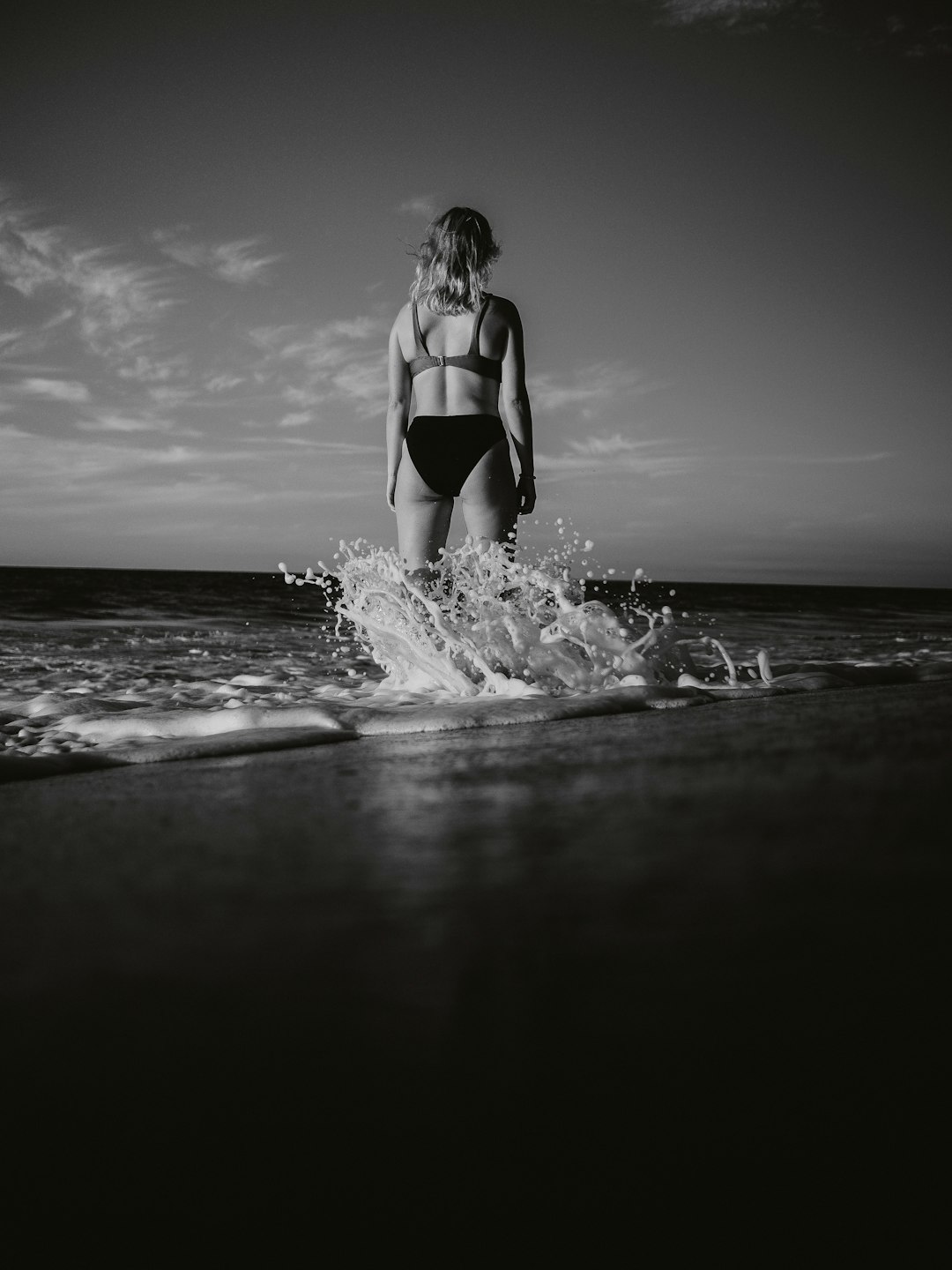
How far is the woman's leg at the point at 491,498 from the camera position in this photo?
4211 mm

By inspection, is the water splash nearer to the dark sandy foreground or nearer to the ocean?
the ocean

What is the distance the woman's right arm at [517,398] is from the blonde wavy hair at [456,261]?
228mm

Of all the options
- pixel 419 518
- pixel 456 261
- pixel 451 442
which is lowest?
pixel 419 518

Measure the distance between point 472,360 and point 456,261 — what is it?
43 centimetres

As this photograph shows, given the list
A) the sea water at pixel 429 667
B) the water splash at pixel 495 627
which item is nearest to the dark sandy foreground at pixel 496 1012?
the sea water at pixel 429 667

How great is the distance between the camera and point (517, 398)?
425 cm

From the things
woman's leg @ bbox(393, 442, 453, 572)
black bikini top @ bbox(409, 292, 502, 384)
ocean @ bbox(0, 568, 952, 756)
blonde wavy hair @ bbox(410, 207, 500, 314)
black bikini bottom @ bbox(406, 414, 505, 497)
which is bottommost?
ocean @ bbox(0, 568, 952, 756)

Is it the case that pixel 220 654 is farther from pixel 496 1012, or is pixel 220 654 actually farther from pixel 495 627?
pixel 496 1012

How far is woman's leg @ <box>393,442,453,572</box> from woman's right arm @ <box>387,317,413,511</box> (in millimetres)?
62

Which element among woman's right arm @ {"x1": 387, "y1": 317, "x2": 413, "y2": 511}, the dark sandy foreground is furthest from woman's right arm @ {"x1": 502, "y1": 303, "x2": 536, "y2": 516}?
the dark sandy foreground

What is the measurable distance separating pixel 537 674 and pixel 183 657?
3198mm

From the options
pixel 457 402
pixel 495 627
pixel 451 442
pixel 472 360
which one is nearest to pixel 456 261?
pixel 472 360

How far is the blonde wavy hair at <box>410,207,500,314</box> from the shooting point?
12.8 ft

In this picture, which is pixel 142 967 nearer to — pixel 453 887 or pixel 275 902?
pixel 275 902
